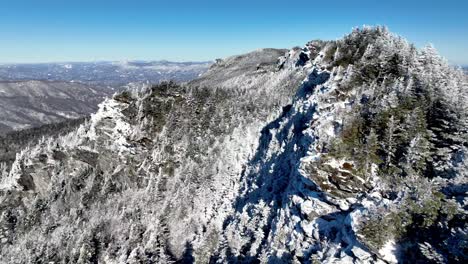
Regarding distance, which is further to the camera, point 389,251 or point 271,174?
point 271,174

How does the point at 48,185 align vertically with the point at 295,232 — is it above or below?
below

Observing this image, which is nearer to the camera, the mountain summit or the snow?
the snow

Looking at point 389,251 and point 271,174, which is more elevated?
point 389,251

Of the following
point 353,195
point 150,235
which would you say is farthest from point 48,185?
point 353,195

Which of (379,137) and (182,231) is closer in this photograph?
(379,137)

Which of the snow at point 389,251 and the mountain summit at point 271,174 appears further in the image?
the mountain summit at point 271,174

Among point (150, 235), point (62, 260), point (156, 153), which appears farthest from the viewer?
point (156, 153)

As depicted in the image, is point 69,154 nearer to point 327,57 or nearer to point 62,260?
point 62,260

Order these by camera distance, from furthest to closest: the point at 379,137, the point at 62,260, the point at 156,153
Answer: the point at 156,153 → the point at 62,260 → the point at 379,137
